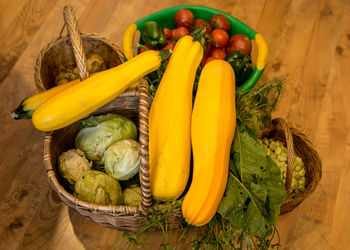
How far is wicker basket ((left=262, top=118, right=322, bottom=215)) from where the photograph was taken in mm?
954

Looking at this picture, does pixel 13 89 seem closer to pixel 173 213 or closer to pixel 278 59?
pixel 173 213

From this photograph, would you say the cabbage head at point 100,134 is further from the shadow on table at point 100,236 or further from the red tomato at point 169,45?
the red tomato at point 169,45

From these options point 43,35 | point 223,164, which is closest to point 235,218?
point 223,164

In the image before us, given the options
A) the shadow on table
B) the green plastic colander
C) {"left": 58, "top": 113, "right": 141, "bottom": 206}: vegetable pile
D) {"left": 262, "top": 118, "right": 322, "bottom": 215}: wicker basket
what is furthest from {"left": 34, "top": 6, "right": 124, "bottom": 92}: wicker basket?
{"left": 262, "top": 118, "right": 322, "bottom": 215}: wicker basket

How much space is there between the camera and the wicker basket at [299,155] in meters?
0.95

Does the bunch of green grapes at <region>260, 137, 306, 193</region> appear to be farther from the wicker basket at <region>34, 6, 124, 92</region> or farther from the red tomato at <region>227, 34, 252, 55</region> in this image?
the wicker basket at <region>34, 6, 124, 92</region>

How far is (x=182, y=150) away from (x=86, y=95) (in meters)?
0.27

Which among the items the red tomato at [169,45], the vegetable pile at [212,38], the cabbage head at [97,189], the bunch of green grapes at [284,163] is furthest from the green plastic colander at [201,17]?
the cabbage head at [97,189]

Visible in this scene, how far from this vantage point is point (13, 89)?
125 centimetres

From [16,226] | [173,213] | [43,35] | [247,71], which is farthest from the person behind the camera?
[43,35]

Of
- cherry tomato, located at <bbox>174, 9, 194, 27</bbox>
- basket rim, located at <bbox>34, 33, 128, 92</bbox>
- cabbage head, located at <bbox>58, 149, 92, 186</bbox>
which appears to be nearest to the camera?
cabbage head, located at <bbox>58, 149, 92, 186</bbox>

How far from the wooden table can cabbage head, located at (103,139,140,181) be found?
268mm

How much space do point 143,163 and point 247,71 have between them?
670 mm

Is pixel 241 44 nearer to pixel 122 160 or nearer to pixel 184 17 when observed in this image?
pixel 184 17
